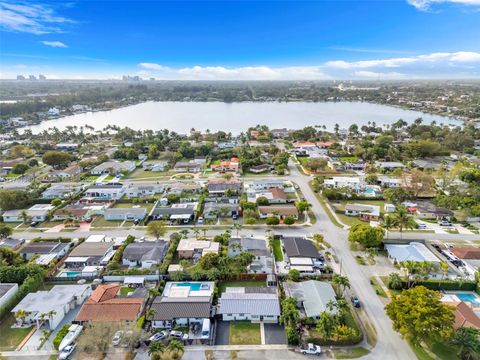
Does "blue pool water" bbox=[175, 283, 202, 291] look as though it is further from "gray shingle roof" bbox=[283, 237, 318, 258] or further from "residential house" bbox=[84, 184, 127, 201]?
"residential house" bbox=[84, 184, 127, 201]

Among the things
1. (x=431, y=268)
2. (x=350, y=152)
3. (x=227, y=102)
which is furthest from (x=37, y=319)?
(x=227, y=102)

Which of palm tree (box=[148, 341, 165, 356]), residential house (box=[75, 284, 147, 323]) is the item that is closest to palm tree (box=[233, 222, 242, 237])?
residential house (box=[75, 284, 147, 323])

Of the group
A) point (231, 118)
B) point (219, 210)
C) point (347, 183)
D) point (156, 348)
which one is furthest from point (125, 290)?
point (231, 118)

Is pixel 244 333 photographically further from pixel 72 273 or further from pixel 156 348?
pixel 72 273

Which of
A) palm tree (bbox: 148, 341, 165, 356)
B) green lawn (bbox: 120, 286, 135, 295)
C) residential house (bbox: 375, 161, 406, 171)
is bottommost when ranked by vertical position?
residential house (bbox: 375, 161, 406, 171)

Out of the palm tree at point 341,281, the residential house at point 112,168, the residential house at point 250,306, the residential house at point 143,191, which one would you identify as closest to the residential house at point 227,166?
the residential house at point 143,191

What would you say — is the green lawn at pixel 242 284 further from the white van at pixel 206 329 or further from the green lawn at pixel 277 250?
the white van at pixel 206 329
